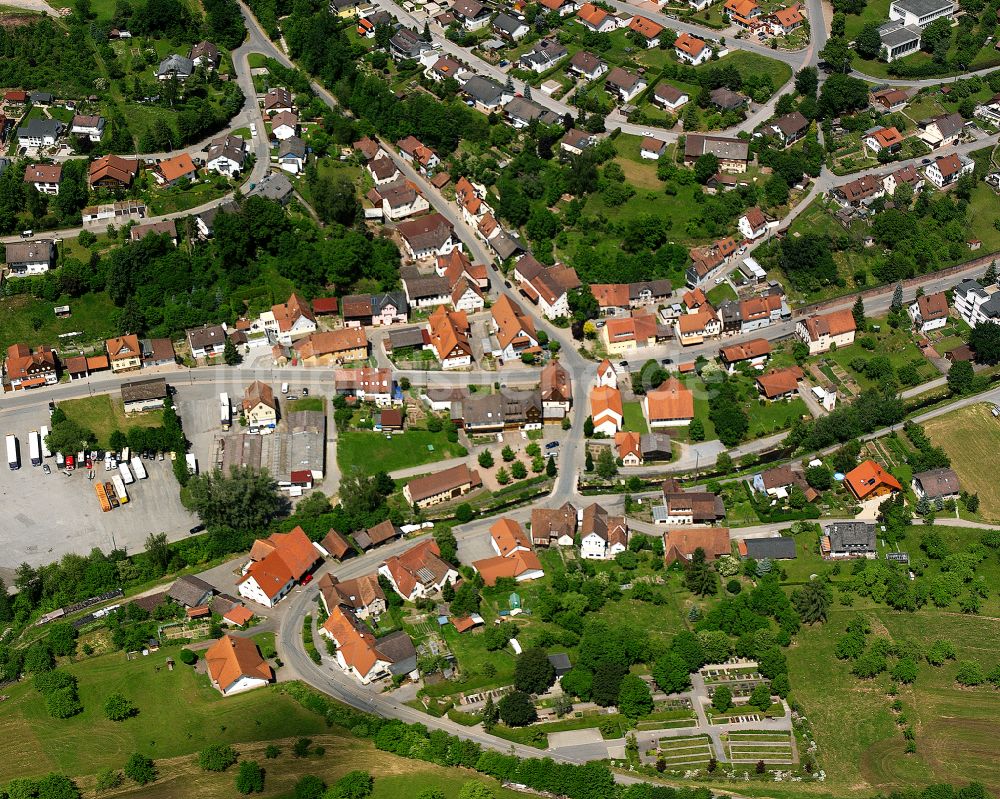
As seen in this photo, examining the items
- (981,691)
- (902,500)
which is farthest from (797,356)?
(981,691)

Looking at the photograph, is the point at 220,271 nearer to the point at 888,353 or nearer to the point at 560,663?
the point at 560,663

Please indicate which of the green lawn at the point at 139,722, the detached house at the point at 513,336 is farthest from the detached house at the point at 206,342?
the green lawn at the point at 139,722

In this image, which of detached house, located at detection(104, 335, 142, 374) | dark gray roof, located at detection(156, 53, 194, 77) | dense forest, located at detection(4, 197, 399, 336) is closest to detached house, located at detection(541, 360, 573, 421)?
dense forest, located at detection(4, 197, 399, 336)

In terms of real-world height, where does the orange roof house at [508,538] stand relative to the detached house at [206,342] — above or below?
below

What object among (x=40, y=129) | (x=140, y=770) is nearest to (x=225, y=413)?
(x=140, y=770)

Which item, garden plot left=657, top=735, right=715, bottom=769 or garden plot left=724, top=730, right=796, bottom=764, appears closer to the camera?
garden plot left=657, top=735, right=715, bottom=769

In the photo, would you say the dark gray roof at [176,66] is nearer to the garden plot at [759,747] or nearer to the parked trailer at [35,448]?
the parked trailer at [35,448]

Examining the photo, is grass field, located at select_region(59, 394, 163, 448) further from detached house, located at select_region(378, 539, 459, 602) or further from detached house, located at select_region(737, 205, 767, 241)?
detached house, located at select_region(737, 205, 767, 241)
